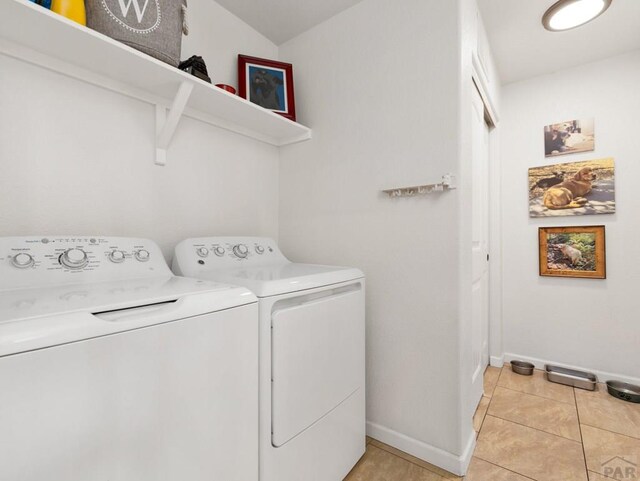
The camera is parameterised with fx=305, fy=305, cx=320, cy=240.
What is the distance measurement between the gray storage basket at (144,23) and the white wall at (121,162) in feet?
0.96

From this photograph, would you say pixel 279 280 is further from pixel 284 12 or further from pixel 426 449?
pixel 284 12

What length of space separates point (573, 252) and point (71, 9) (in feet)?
10.5

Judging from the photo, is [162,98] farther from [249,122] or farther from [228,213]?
[228,213]

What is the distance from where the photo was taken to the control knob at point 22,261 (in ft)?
3.08

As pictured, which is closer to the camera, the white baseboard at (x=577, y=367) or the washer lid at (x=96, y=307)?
the washer lid at (x=96, y=307)

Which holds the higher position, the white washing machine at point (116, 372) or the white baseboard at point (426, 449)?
the white washing machine at point (116, 372)

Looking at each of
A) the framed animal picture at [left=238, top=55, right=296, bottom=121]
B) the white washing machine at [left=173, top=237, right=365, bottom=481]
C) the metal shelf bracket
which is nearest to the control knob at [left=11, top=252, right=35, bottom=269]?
the white washing machine at [left=173, top=237, right=365, bottom=481]

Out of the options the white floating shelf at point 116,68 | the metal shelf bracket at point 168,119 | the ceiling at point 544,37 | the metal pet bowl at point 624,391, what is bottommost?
the metal pet bowl at point 624,391

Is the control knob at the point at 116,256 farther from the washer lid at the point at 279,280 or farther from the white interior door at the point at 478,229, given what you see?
the white interior door at the point at 478,229

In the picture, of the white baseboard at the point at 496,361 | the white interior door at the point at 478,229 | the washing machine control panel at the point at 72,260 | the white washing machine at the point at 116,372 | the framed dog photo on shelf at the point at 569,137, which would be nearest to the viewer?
the white washing machine at the point at 116,372

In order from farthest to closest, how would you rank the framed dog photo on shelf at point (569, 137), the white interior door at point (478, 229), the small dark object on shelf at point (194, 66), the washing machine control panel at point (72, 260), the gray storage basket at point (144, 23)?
the framed dog photo on shelf at point (569, 137), the white interior door at point (478, 229), the small dark object on shelf at point (194, 66), the gray storage basket at point (144, 23), the washing machine control panel at point (72, 260)

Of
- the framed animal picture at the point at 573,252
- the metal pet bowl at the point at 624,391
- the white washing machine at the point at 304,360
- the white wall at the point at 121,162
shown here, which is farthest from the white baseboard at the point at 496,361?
the white wall at the point at 121,162

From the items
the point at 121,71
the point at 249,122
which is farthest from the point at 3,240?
the point at 249,122

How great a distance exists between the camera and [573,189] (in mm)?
2336
